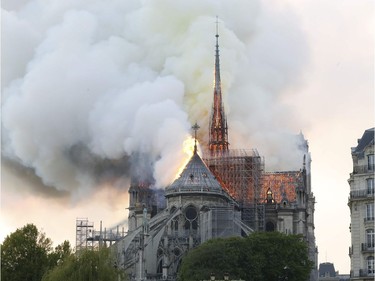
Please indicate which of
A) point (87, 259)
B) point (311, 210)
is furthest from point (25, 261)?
point (311, 210)

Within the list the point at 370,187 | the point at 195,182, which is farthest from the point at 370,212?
the point at 195,182

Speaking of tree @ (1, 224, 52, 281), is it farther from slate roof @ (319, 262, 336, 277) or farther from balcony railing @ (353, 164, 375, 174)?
slate roof @ (319, 262, 336, 277)

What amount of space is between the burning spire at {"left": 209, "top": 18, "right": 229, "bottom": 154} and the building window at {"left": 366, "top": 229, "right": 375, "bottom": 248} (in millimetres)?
59176

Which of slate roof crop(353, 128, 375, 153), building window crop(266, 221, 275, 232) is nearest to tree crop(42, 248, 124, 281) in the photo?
slate roof crop(353, 128, 375, 153)

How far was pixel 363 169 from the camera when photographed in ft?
259

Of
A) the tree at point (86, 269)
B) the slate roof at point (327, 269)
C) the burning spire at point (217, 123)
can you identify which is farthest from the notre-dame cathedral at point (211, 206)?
the slate roof at point (327, 269)

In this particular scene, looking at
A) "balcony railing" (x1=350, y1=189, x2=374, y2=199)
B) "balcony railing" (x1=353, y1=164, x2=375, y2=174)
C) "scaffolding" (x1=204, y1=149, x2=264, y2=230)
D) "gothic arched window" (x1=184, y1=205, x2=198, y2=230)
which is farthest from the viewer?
"scaffolding" (x1=204, y1=149, x2=264, y2=230)

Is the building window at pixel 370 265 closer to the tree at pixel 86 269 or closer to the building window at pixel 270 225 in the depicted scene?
the tree at pixel 86 269

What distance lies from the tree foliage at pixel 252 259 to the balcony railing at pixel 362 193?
47.3ft

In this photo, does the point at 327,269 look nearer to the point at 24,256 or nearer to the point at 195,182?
the point at 195,182

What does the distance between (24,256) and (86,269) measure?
14.1 metres

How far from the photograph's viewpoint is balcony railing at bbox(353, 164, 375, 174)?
78.7 meters

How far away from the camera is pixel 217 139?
137250mm

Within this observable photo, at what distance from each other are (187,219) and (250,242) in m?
23.9
